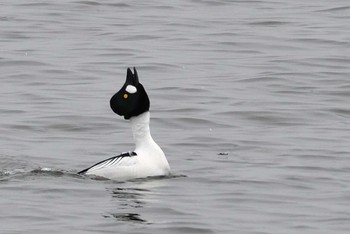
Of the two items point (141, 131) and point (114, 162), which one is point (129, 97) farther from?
point (114, 162)

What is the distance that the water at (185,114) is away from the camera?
13352mm

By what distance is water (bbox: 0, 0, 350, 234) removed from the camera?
43.8 feet

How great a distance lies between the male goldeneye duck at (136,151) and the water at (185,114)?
0.40 ft

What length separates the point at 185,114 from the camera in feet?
63.9

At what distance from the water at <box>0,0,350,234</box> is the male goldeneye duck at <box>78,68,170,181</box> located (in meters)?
0.12

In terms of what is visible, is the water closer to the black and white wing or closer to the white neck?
the black and white wing

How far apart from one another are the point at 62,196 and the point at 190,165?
2416 millimetres

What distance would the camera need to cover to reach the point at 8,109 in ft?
63.9

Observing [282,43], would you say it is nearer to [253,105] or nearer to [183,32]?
[183,32]

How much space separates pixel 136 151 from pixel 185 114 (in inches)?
188

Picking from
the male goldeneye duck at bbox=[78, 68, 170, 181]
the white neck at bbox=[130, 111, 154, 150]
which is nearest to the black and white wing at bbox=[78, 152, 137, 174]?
the male goldeneye duck at bbox=[78, 68, 170, 181]

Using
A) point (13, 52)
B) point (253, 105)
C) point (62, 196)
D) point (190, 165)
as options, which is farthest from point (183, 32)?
point (62, 196)

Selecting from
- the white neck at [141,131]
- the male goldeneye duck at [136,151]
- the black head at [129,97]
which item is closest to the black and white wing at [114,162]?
the male goldeneye duck at [136,151]

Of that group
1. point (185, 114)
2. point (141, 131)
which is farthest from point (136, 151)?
point (185, 114)
